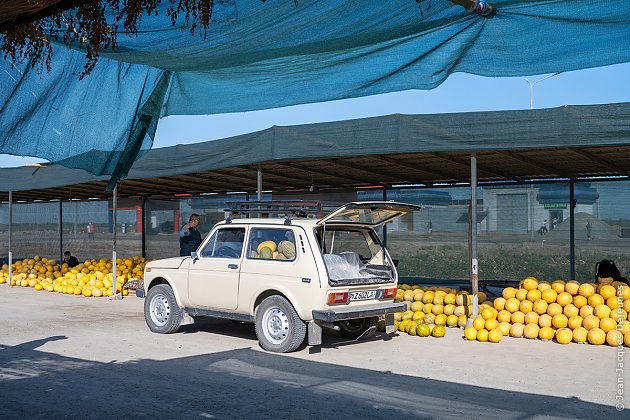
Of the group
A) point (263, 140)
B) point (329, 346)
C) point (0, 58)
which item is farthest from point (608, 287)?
point (0, 58)

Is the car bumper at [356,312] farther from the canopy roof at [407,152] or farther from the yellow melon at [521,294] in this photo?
the canopy roof at [407,152]

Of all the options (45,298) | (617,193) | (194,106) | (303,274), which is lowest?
(45,298)

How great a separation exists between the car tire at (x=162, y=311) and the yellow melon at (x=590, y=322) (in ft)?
21.2

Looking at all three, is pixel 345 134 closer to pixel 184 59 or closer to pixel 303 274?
pixel 303 274

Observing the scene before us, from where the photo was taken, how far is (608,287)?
10445 mm

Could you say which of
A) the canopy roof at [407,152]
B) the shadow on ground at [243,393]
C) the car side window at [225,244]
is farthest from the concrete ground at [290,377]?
the canopy roof at [407,152]

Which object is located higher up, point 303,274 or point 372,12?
point 372,12

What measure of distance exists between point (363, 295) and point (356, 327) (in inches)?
53.0

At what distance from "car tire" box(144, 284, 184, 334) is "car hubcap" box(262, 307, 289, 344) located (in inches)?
Result: 79.6

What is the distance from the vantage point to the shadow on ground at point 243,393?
646 cm

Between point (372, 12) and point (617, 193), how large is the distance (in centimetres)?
1245

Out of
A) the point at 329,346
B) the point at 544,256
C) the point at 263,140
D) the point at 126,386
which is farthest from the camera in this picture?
the point at 544,256

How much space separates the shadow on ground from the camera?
6.46 m

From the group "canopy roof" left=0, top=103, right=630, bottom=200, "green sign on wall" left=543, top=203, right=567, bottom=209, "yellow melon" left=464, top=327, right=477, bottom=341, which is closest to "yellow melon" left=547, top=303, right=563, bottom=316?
"yellow melon" left=464, top=327, right=477, bottom=341
